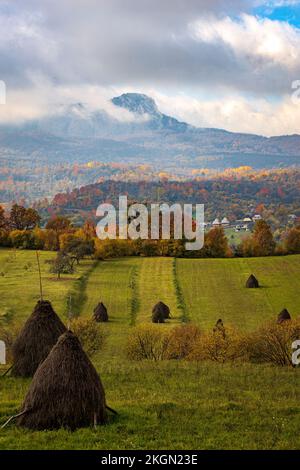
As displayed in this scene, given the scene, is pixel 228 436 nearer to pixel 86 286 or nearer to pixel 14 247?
pixel 86 286

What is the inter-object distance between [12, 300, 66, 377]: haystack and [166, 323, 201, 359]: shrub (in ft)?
37.4

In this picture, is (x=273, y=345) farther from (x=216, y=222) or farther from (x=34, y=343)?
(x=216, y=222)

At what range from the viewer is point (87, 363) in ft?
43.2

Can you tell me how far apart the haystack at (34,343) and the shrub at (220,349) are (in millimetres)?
10042

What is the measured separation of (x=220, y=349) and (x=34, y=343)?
11.4 m

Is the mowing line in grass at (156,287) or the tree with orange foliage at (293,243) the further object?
the tree with orange foliage at (293,243)

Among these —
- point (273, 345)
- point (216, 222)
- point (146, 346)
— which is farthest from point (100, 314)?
point (216, 222)

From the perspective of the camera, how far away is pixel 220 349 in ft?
91.9

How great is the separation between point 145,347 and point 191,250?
188 feet

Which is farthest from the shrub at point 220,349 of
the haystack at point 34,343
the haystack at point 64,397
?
the haystack at point 64,397

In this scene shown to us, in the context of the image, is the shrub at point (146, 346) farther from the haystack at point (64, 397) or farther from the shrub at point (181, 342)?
the haystack at point (64, 397)

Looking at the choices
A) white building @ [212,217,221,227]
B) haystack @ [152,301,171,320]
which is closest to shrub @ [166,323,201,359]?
haystack @ [152,301,171,320]

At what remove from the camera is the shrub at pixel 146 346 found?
30438mm

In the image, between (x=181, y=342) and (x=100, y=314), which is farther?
(x=100, y=314)
